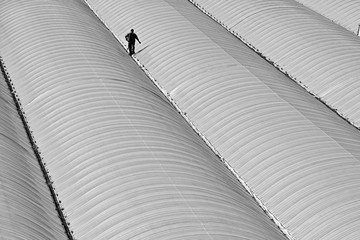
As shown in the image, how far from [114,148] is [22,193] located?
2.82 m

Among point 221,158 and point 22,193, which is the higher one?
point 22,193

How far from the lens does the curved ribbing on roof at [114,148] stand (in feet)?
41.6

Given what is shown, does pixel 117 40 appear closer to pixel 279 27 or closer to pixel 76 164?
pixel 279 27

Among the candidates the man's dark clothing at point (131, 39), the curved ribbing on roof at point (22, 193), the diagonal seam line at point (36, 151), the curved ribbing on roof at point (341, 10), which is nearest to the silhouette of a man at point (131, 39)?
the man's dark clothing at point (131, 39)

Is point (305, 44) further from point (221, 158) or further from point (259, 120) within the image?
point (221, 158)

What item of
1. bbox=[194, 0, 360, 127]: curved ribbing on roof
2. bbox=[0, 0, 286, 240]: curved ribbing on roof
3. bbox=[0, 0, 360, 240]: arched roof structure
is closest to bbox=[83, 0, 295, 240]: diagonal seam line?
bbox=[0, 0, 360, 240]: arched roof structure

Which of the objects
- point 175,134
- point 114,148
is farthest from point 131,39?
point 114,148

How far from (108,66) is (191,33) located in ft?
15.0

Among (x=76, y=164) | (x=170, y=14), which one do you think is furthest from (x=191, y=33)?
(x=76, y=164)

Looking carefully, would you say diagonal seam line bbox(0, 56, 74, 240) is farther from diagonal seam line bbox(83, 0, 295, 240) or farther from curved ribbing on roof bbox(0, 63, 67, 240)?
diagonal seam line bbox(83, 0, 295, 240)

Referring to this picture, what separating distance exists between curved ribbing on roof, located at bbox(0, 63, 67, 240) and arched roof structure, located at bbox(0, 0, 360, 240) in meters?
0.34

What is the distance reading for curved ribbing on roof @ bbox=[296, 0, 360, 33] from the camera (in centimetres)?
2602

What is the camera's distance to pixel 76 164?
1475 cm

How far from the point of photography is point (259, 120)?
55.3ft
